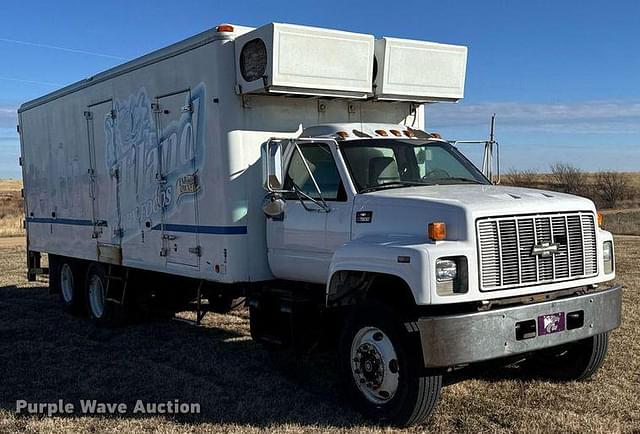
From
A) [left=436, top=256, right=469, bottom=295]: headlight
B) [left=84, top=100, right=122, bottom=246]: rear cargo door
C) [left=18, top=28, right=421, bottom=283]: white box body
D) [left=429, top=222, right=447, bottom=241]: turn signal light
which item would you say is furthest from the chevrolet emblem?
[left=84, top=100, right=122, bottom=246]: rear cargo door

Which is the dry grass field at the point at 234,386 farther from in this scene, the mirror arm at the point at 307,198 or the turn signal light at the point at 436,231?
the mirror arm at the point at 307,198

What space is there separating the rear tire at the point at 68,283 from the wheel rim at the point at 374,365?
645 cm

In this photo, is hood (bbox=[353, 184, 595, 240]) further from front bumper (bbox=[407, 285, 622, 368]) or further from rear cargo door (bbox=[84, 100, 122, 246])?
rear cargo door (bbox=[84, 100, 122, 246])

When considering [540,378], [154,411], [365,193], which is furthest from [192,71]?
[540,378]

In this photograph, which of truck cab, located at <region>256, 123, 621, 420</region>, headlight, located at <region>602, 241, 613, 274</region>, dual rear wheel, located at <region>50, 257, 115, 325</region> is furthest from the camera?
dual rear wheel, located at <region>50, 257, 115, 325</region>

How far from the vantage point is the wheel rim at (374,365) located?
5.96m

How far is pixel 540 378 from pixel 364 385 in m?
2.00

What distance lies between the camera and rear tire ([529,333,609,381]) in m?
6.84

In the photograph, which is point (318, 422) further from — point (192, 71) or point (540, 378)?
point (192, 71)

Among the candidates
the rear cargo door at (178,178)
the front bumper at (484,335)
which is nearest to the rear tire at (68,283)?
the rear cargo door at (178,178)

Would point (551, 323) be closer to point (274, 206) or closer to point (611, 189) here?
point (274, 206)

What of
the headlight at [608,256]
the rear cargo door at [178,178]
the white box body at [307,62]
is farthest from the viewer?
the rear cargo door at [178,178]

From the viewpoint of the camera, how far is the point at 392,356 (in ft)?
19.4

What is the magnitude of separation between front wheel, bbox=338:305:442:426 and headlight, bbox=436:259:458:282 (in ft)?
1.70
